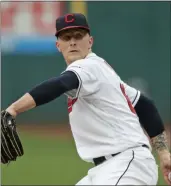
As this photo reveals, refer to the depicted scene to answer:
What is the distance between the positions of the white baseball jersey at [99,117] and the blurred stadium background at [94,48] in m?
9.15

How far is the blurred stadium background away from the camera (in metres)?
13.1

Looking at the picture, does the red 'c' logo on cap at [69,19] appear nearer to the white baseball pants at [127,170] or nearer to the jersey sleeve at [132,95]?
the jersey sleeve at [132,95]

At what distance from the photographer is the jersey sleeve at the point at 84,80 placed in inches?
143

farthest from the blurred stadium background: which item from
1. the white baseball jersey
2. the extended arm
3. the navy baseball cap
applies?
the extended arm

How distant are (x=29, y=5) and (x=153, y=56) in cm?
275

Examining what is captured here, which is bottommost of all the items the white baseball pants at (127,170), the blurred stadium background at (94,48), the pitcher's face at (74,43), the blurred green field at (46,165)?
the white baseball pants at (127,170)

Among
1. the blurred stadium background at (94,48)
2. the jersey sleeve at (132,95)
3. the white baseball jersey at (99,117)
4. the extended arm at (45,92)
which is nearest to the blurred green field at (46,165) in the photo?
the blurred stadium background at (94,48)

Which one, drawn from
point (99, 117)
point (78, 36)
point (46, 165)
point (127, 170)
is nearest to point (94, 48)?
point (46, 165)

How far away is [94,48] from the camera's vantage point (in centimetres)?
1321

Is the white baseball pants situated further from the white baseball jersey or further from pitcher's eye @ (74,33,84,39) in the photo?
pitcher's eye @ (74,33,84,39)

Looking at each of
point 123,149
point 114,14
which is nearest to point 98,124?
point 123,149

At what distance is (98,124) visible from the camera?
3754 millimetres

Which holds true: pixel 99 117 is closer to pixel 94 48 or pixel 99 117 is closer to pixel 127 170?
→ pixel 127 170

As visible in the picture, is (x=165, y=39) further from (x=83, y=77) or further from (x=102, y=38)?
(x=83, y=77)
